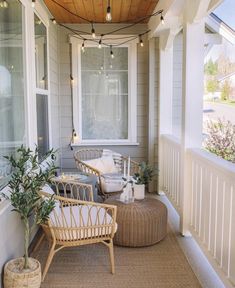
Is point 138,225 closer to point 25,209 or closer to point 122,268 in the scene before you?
point 122,268

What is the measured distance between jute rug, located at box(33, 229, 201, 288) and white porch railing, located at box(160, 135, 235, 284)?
0.96 feet

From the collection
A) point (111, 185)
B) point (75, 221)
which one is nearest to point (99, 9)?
point (111, 185)

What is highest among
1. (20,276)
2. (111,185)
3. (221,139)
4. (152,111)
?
(152,111)

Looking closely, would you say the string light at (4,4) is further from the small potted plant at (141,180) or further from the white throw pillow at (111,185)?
the white throw pillow at (111,185)

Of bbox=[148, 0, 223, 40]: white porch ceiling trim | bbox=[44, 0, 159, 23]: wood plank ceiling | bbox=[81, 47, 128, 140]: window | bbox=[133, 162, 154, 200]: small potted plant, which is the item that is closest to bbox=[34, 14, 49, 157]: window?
bbox=[44, 0, 159, 23]: wood plank ceiling

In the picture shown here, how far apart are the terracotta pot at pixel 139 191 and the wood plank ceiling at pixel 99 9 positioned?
7.58 feet

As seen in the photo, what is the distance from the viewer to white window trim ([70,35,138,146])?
17.9 ft

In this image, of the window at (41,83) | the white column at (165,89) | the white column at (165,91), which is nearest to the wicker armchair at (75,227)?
the window at (41,83)

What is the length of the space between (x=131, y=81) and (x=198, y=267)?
11.0ft

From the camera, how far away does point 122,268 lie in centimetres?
297

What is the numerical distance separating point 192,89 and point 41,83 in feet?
6.17

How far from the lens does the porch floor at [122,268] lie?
8.92 feet

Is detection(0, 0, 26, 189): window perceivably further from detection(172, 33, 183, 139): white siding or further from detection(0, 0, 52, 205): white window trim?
detection(172, 33, 183, 139): white siding

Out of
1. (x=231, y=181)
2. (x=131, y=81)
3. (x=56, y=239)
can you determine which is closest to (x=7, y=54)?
(x=56, y=239)
